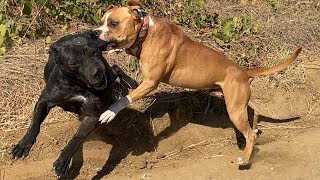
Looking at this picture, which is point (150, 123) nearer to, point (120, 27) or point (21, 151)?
point (120, 27)

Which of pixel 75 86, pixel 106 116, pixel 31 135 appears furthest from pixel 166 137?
pixel 31 135

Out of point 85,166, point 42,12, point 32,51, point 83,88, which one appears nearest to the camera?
point 83,88

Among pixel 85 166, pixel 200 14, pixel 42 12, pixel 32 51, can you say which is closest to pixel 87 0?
pixel 42 12

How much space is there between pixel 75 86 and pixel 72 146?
0.61 m

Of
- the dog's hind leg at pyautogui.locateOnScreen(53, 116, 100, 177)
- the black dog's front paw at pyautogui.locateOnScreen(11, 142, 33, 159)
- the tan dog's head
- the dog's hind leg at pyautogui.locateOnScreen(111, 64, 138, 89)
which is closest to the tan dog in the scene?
the tan dog's head

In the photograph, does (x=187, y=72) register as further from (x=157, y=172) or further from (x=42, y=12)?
(x=42, y=12)

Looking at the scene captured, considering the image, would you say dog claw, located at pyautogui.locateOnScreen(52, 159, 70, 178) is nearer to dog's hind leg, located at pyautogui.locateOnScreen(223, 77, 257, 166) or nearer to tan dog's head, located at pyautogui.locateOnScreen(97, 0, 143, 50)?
tan dog's head, located at pyautogui.locateOnScreen(97, 0, 143, 50)

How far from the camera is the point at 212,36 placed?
832 centimetres

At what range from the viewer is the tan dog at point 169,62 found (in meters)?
5.50

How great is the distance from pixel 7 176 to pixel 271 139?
3.53m

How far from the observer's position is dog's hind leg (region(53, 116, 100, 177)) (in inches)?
203

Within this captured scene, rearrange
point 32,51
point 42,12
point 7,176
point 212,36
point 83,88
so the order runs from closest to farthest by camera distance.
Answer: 1. point 83,88
2. point 7,176
3. point 32,51
4. point 42,12
5. point 212,36

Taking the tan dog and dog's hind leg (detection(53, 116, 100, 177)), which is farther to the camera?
the tan dog

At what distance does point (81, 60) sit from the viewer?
192 inches
